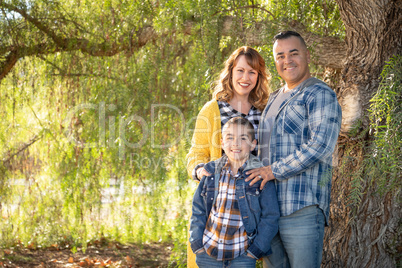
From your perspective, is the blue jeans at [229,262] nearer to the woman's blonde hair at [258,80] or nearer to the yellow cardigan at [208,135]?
the yellow cardigan at [208,135]

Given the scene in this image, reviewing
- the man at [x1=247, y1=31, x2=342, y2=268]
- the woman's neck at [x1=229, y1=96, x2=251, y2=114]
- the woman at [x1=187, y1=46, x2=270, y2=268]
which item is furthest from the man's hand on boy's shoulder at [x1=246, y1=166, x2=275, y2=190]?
the woman's neck at [x1=229, y1=96, x2=251, y2=114]

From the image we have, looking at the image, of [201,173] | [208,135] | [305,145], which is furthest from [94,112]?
[305,145]

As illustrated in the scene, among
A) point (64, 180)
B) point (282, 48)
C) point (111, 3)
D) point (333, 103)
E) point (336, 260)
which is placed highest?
point (111, 3)

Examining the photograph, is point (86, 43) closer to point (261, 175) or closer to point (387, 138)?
point (261, 175)

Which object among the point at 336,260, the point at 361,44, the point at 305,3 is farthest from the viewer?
the point at 305,3

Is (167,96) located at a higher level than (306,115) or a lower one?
higher

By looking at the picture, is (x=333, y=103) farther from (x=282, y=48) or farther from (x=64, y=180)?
(x=64, y=180)

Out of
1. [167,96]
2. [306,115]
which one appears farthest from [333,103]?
[167,96]

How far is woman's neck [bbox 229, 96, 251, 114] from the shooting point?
1.94 meters

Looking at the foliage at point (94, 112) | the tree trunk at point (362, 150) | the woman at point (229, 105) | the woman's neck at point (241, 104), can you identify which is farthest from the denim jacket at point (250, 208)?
the foliage at point (94, 112)

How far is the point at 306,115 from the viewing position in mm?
1592

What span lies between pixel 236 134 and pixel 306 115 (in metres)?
0.29

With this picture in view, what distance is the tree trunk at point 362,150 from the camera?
2029mm

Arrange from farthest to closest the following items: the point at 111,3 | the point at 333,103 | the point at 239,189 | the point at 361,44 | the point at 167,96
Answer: the point at 167,96 < the point at 111,3 < the point at 361,44 < the point at 239,189 < the point at 333,103
